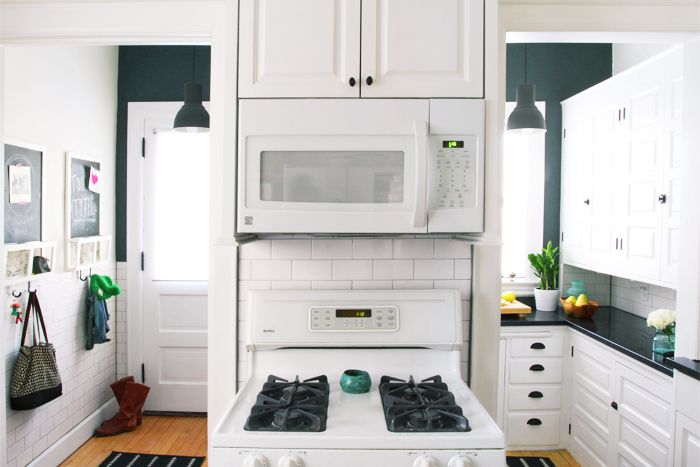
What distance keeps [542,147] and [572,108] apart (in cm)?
33

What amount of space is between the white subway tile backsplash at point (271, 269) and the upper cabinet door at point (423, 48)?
0.70m

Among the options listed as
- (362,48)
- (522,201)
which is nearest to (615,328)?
(522,201)

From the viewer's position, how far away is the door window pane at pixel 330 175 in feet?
4.59

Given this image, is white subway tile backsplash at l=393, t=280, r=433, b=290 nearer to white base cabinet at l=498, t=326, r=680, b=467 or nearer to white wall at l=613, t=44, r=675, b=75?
white base cabinet at l=498, t=326, r=680, b=467

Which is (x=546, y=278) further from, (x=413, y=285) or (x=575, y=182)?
(x=413, y=285)

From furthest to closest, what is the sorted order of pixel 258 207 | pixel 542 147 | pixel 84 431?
pixel 542 147 < pixel 84 431 < pixel 258 207

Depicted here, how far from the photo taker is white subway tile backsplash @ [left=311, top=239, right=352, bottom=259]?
1.72 metres

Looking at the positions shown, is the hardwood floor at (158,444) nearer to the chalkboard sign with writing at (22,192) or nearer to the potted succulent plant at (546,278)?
the potted succulent plant at (546,278)

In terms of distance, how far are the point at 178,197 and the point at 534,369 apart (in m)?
2.77

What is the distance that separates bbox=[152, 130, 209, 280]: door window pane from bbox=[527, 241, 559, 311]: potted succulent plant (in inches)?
96.3

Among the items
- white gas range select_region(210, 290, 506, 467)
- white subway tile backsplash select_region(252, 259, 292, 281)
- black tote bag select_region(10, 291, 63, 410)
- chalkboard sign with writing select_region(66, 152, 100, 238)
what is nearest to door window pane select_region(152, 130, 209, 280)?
chalkboard sign with writing select_region(66, 152, 100, 238)

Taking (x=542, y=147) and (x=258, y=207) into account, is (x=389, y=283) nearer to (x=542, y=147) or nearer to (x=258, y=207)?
(x=258, y=207)

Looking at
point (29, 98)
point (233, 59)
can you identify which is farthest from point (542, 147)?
point (29, 98)

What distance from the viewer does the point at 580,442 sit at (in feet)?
9.19
